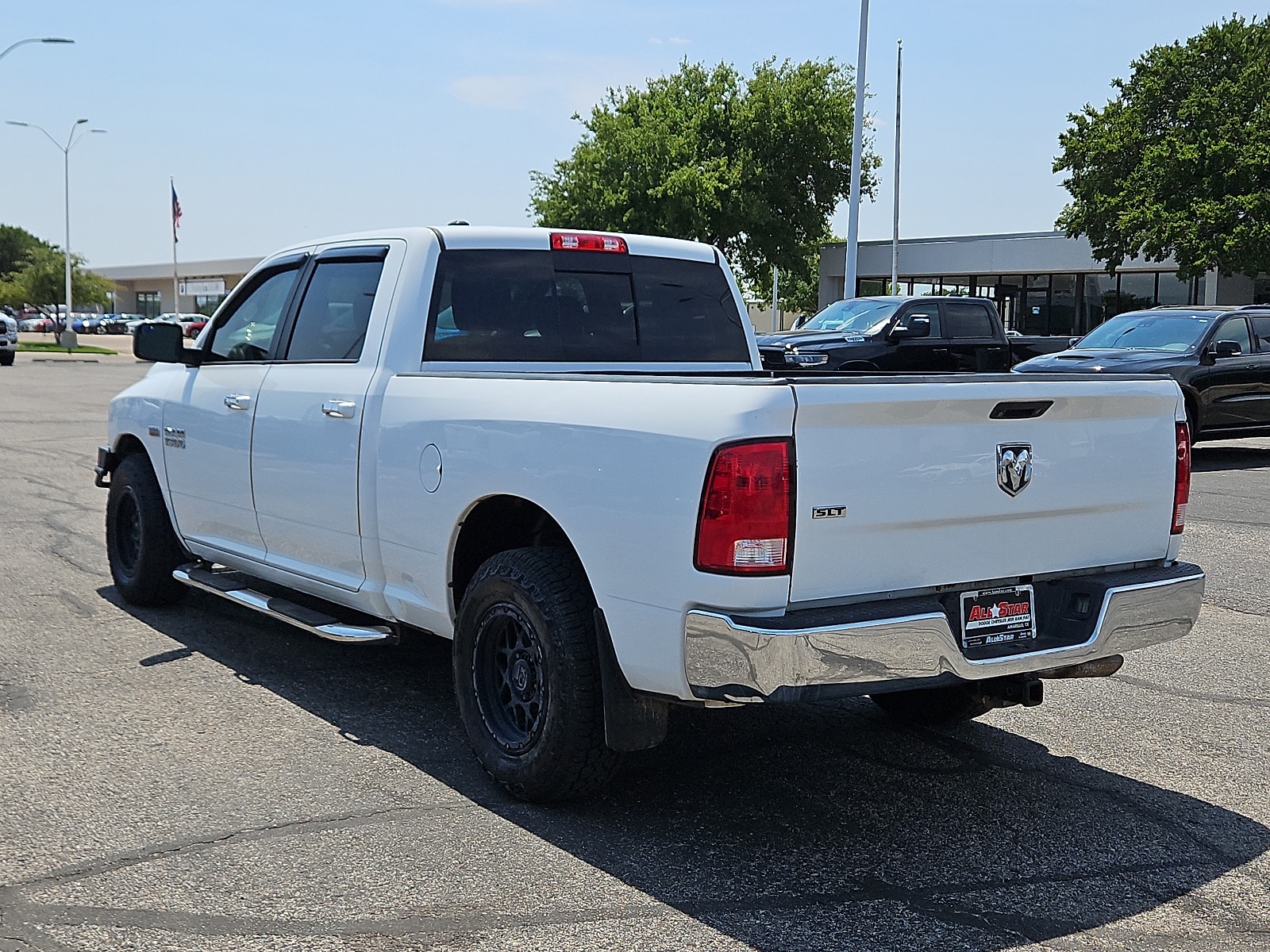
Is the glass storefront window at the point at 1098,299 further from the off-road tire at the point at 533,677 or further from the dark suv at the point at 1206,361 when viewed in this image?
the off-road tire at the point at 533,677

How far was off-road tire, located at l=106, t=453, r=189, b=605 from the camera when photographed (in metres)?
6.86

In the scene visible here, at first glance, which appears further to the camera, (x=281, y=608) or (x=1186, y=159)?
(x=1186, y=159)

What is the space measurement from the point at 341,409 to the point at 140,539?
2359 millimetres

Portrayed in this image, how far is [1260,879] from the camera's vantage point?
3914 mm

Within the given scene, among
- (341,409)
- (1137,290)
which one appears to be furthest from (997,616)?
(1137,290)

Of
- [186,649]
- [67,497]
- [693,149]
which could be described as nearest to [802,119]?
[693,149]

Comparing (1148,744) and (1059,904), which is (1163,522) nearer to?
(1148,744)

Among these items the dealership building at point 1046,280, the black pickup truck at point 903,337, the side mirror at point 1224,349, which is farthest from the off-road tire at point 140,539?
the dealership building at point 1046,280

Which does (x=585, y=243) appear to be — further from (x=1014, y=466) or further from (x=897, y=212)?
(x=897, y=212)

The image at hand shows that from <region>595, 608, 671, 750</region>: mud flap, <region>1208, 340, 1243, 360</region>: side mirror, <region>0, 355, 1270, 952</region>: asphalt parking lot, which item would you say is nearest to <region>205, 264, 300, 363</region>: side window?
<region>0, 355, 1270, 952</region>: asphalt parking lot

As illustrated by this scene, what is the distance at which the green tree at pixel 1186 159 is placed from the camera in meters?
35.2

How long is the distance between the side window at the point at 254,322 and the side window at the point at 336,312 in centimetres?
25

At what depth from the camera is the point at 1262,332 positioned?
15773 mm

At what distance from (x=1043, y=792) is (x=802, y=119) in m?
49.7
